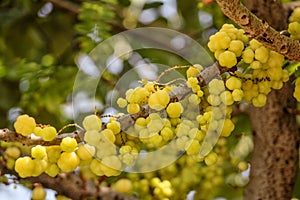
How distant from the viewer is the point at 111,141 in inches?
30.2

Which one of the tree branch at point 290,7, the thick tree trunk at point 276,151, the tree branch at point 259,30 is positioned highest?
the tree branch at point 259,30

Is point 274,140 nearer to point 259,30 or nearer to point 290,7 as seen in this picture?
point 290,7

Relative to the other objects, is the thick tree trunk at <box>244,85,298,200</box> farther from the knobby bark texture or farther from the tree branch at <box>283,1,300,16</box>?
the tree branch at <box>283,1,300,16</box>

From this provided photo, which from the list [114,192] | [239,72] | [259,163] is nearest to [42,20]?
[114,192]

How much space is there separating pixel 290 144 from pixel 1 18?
895 mm

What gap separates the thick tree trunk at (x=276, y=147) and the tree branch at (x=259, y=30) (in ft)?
1.00

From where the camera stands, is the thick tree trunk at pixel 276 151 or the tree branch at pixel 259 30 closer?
the tree branch at pixel 259 30

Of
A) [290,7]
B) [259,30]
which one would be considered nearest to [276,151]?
[290,7]

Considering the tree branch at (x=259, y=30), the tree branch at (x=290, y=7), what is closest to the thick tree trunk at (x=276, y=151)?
the tree branch at (x=290, y=7)

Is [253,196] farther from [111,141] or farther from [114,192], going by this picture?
[111,141]

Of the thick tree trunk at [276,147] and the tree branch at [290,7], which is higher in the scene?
the tree branch at [290,7]

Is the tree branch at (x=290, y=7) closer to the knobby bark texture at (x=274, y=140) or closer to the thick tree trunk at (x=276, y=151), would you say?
the knobby bark texture at (x=274, y=140)

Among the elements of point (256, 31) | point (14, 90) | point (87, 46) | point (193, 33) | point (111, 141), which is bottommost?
point (14, 90)

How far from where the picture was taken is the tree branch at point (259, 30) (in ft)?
2.32
